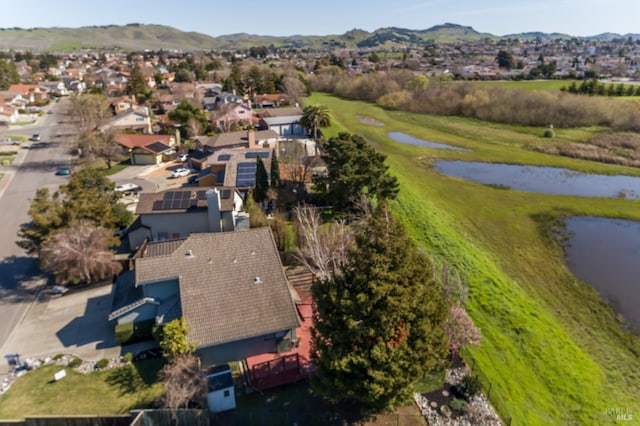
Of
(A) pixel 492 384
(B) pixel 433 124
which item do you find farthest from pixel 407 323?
(B) pixel 433 124

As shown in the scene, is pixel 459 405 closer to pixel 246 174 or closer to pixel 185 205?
pixel 185 205

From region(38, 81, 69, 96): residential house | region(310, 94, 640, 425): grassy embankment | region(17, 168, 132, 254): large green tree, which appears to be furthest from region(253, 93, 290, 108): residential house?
region(17, 168, 132, 254): large green tree

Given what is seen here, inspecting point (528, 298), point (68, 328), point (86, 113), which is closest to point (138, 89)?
point (86, 113)

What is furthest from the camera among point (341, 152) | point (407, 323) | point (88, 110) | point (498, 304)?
point (88, 110)

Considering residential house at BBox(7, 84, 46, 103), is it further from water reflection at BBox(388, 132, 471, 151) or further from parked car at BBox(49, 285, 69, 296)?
parked car at BBox(49, 285, 69, 296)

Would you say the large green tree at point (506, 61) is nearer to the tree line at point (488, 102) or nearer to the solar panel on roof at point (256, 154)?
the tree line at point (488, 102)

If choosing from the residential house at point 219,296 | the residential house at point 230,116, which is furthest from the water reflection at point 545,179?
the residential house at point 219,296

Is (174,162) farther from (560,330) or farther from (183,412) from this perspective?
(560,330)
